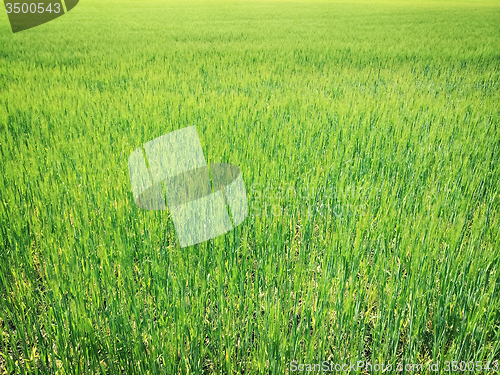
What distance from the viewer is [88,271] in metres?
1.30

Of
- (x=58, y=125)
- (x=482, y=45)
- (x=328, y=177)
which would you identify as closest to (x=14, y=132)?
(x=58, y=125)

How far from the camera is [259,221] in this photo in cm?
165

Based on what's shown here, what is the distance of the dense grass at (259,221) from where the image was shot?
111 cm

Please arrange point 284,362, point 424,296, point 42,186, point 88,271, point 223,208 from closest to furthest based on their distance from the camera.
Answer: point 284,362, point 424,296, point 88,271, point 223,208, point 42,186

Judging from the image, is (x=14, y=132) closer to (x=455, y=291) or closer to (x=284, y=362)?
(x=284, y=362)

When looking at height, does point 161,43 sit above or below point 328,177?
above

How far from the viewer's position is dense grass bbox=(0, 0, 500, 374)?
1114 millimetres

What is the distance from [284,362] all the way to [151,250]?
0.69 meters

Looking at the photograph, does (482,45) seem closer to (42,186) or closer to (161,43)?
(161,43)

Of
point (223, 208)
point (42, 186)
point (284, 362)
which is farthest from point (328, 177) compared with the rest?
point (42, 186)

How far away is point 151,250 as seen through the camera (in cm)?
144

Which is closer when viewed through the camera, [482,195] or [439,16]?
[482,195]

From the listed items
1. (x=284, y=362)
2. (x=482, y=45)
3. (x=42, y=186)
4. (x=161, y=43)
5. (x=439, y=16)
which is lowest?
(x=284, y=362)

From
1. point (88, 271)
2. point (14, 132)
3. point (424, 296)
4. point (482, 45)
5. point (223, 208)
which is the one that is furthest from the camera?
point (482, 45)
